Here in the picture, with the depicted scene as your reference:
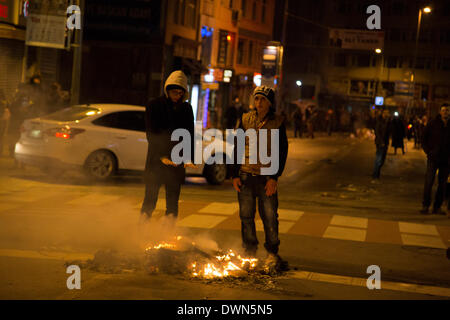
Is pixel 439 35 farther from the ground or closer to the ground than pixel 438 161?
farther from the ground

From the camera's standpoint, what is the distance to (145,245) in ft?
25.1

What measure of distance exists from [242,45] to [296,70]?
101ft

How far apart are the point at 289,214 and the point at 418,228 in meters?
2.05

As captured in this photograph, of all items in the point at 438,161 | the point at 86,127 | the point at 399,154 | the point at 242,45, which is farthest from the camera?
the point at 242,45

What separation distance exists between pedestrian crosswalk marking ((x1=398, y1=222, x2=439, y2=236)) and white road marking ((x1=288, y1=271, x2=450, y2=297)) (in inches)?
141

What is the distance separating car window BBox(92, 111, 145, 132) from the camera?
14750 millimetres

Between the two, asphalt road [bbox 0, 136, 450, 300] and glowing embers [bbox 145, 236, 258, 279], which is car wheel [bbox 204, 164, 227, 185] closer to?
asphalt road [bbox 0, 136, 450, 300]

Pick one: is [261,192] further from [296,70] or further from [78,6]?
[296,70]

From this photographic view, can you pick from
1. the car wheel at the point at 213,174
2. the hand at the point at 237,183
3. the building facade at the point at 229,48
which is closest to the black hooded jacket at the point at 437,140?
the car wheel at the point at 213,174

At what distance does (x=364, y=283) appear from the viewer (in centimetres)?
708

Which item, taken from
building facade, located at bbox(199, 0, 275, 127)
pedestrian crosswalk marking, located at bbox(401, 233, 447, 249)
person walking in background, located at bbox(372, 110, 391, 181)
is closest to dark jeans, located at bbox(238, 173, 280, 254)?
pedestrian crosswalk marking, located at bbox(401, 233, 447, 249)

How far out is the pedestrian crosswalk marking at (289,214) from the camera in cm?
1124

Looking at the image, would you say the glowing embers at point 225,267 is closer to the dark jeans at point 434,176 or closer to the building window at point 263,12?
the dark jeans at point 434,176

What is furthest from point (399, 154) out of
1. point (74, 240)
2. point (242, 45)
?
point (74, 240)
